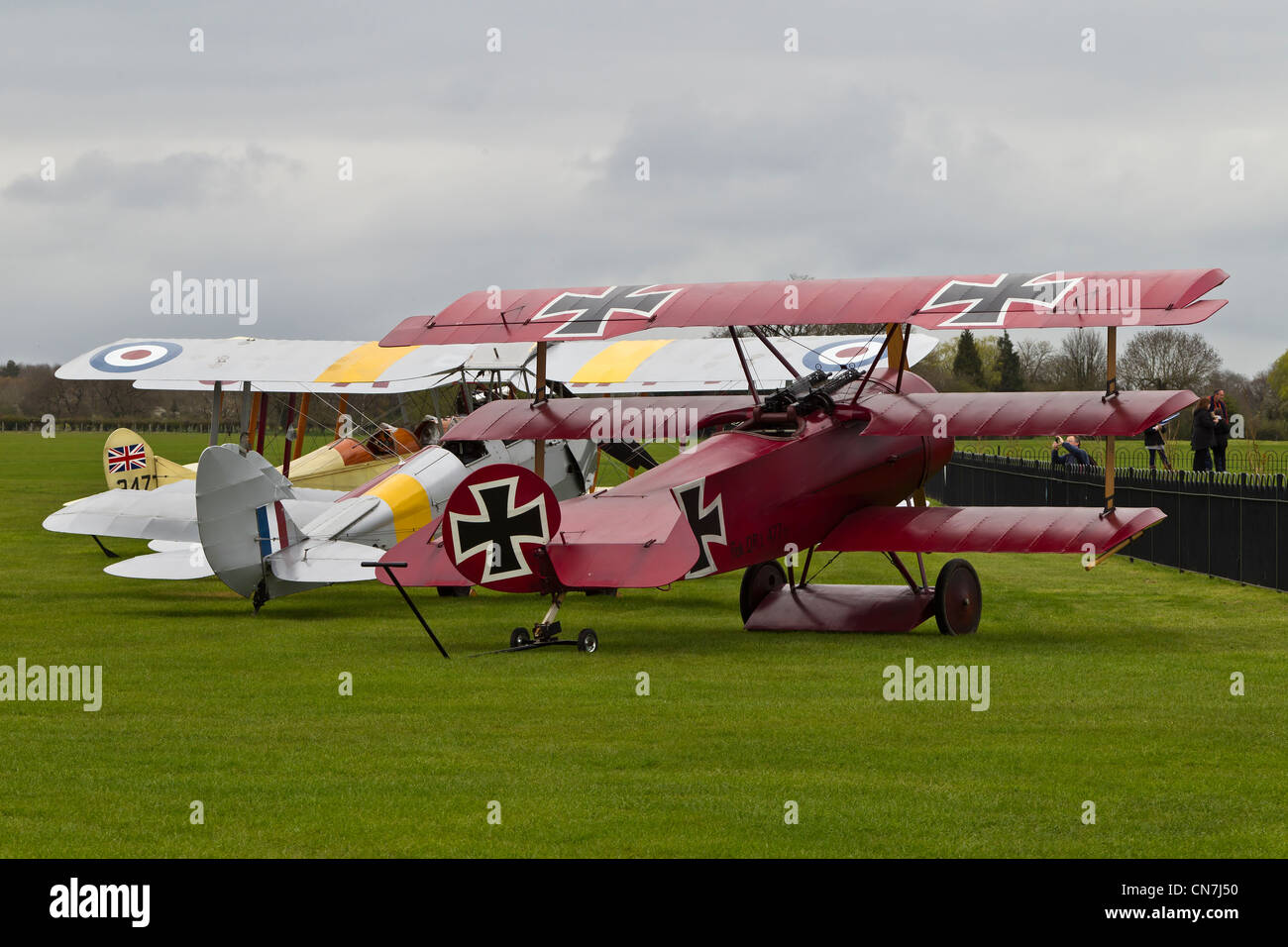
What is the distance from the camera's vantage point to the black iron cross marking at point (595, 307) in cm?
1298

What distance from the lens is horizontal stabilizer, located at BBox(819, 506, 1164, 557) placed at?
12242mm

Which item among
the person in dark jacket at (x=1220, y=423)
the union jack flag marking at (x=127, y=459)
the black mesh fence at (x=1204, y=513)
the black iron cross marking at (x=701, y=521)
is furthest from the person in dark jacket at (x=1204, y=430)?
the union jack flag marking at (x=127, y=459)

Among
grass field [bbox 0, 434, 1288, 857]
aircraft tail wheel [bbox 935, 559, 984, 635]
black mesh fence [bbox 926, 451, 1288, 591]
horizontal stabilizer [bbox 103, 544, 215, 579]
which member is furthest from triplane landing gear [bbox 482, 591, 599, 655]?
black mesh fence [bbox 926, 451, 1288, 591]

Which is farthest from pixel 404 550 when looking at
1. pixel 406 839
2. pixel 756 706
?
pixel 406 839

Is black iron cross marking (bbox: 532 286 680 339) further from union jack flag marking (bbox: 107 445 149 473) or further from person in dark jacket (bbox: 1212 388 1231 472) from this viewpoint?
person in dark jacket (bbox: 1212 388 1231 472)

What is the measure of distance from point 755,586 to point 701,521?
7.47ft

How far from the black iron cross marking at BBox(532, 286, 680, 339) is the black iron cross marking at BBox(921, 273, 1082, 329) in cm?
240

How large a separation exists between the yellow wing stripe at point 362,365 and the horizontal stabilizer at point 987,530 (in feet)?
23.7

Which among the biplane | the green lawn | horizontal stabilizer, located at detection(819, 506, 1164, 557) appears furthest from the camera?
the green lawn

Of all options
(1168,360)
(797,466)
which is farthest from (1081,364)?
(797,466)

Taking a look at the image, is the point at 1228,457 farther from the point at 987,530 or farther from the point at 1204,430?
the point at 987,530

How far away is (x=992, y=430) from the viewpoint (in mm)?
12469

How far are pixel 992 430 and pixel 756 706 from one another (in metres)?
4.29
